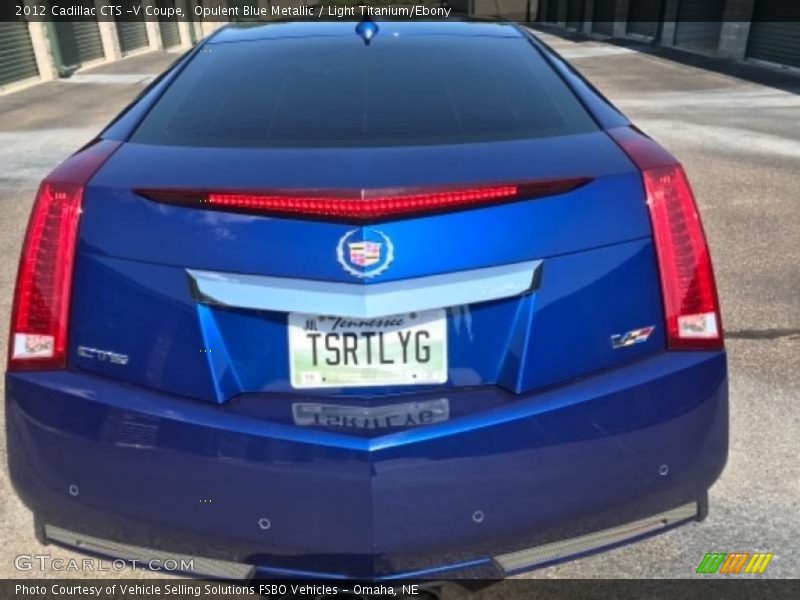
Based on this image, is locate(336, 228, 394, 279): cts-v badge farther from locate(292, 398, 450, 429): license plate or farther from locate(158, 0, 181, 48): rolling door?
locate(158, 0, 181, 48): rolling door

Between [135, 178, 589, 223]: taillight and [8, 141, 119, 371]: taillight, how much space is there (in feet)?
0.91

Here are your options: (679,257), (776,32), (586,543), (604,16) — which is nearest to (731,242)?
(679,257)

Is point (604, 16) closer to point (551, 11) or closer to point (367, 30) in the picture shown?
point (551, 11)

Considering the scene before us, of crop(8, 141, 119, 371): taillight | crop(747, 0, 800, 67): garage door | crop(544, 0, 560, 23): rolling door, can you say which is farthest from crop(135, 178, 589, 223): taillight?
crop(544, 0, 560, 23): rolling door

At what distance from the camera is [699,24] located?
2094 centimetres

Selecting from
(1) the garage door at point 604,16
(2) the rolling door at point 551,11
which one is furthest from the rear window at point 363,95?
(2) the rolling door at point 551,11

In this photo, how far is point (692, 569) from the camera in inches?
88.6

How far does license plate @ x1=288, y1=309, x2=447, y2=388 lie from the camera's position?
156cm

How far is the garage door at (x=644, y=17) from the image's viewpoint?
23.9m

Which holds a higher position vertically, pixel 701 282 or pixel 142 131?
pixel 142 131

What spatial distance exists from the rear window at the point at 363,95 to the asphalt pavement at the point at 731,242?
55.6 inches

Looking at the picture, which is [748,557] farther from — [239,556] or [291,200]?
[291,200]

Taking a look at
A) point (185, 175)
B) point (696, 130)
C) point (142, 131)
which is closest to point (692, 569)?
point (185, 175)

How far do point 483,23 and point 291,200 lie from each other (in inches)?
68.0
